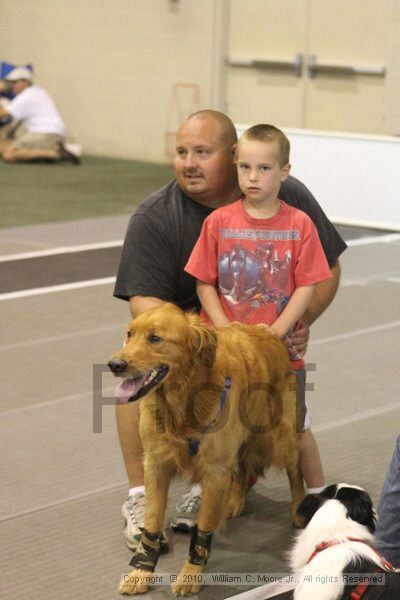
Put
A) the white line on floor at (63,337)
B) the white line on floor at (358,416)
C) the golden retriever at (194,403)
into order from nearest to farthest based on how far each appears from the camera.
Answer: the golden retriever at (194,403)
the white line on floor at (358,416)
the white line on floor at (63,337)

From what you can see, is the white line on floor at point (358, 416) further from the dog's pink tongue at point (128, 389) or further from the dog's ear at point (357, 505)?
the dog's pink tongue at point (128, 389)

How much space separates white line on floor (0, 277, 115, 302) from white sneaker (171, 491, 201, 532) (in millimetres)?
3649

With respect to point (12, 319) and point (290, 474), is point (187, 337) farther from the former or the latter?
point (12, 319)

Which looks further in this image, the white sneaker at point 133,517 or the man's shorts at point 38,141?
the man's shorts at point 38,141

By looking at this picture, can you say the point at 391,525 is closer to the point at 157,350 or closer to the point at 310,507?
the point at 310,507

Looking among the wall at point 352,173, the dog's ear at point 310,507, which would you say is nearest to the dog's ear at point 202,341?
the dog's ear at point 310,507

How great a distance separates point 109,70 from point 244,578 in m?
13.8

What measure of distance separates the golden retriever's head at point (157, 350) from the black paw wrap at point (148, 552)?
60 centimetres

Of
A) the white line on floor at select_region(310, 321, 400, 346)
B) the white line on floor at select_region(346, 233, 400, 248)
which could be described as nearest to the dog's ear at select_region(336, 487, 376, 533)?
the white line on floor at select_region(310, 321, 400, 346)

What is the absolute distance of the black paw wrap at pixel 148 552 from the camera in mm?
3583

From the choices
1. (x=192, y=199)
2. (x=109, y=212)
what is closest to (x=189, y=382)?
(x=192, y=199)

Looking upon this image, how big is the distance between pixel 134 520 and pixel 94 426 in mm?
1200

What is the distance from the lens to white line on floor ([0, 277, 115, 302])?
7.64 m

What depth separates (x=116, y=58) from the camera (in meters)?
16.5
